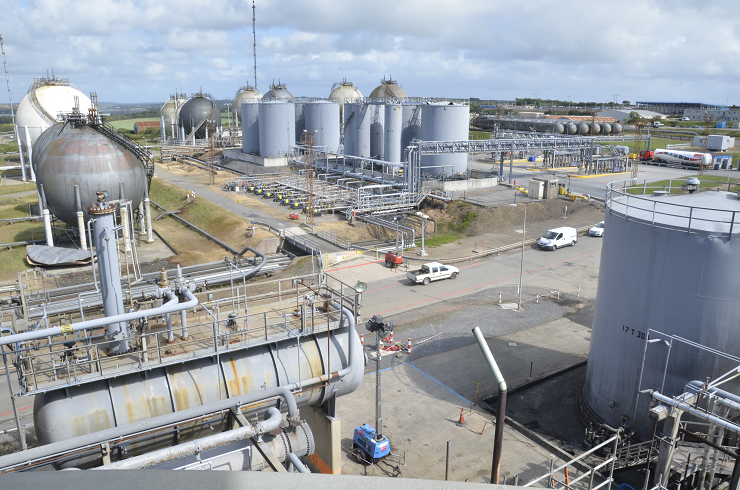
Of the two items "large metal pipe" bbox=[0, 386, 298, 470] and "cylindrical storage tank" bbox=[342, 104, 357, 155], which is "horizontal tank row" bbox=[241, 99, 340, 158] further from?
"large metal pipe" bbox=[0, 386, 298, 470]

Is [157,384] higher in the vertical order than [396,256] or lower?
higher

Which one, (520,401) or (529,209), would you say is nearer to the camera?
(520,401)

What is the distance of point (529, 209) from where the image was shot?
49.8 metres

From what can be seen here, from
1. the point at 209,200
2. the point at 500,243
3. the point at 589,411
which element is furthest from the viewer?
the point at 209,200

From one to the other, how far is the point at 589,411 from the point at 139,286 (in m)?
23.1

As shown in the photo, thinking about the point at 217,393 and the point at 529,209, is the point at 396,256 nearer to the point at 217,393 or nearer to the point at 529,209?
the point at 529,209

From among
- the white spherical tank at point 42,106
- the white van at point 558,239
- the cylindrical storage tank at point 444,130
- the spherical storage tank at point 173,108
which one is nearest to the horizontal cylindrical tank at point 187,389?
the white van at point 558,239

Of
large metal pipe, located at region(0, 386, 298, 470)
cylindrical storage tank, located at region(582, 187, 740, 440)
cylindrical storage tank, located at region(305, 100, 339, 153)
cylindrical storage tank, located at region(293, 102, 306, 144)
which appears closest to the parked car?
cylindrical storage tank, located at region(582, 187, 740, 440)

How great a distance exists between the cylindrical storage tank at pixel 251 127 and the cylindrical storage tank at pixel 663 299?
63.6 metres

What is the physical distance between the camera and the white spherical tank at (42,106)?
59156 mm

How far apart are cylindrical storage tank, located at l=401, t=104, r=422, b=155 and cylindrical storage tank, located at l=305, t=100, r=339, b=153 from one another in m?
12.1

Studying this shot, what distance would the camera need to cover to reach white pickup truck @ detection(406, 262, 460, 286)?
3262 cm

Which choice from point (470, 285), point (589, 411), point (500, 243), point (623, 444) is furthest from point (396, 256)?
point (623, 444)

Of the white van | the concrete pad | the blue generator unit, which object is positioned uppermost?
the white van
